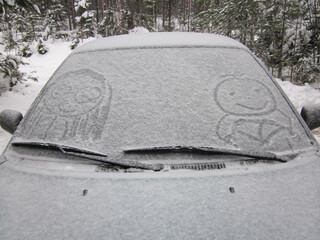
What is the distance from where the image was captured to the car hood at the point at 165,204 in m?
1.04

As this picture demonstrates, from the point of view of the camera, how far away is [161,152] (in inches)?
57.7

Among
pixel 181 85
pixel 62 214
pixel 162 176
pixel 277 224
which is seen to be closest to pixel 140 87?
pixel 181 85

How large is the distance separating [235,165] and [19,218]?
3.66 feet

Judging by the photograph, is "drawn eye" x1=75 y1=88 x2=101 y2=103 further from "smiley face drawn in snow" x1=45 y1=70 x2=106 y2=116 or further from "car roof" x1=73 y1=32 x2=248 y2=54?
"car roof" x1=73 y1=32 x2=248 y2=54

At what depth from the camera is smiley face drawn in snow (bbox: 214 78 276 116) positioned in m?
1.65

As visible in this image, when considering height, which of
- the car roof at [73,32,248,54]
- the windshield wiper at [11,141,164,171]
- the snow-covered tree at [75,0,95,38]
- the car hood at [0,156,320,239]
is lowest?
the car hood at [0,156,320,239]

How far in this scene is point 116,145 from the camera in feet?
4.97

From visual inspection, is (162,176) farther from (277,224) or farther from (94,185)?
(277,224)

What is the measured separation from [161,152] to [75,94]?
81 cm

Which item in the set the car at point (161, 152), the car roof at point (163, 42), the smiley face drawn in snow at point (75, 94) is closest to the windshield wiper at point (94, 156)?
the car at point (161, 152)

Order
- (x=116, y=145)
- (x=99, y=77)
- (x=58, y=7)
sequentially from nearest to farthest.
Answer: (x=116, y=145), (x=99, y=77), (x=58, y=7)

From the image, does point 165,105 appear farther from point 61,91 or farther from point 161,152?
point 61,91

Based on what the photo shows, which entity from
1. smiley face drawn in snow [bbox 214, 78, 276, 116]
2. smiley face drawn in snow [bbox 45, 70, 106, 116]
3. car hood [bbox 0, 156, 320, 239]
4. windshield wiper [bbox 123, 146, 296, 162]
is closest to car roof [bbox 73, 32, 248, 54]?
smiley face drawn in snow [bbox 45, 70, 106, 116]

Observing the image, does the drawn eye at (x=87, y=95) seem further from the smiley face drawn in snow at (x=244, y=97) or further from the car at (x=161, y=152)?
the smiley face drawn in snow at (x=244, y=97)
